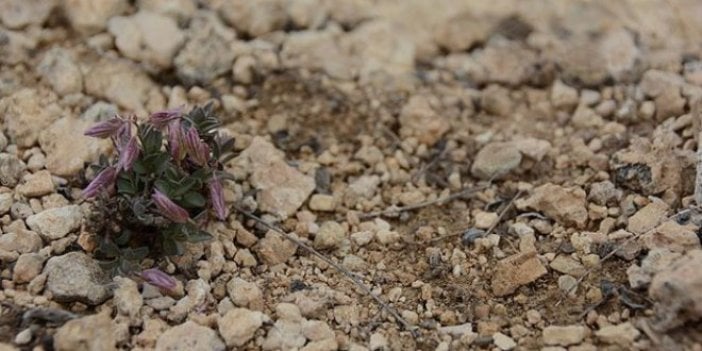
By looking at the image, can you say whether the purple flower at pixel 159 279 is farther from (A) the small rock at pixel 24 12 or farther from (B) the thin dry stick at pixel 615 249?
(A) the small rock at pixel 24 12

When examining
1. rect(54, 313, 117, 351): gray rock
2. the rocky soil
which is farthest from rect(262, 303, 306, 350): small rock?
rect(54, 313, 117, 351): gray rock

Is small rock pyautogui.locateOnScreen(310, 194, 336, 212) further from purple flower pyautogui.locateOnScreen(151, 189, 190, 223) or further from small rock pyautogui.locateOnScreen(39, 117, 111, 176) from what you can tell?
small rock pyautogui.locateOnScreen(39, 117, 111, 176)

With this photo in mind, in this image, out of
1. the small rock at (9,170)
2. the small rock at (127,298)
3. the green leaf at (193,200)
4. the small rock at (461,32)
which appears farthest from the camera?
the small rock at (461,32)

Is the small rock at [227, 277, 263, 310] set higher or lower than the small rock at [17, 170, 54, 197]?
lower

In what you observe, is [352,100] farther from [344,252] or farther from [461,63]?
[344,252]

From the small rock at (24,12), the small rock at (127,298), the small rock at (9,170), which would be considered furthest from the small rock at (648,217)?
the small rock at (24,12)

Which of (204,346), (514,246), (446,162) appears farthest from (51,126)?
(514,246)

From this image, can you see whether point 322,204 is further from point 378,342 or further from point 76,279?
point 76,279
